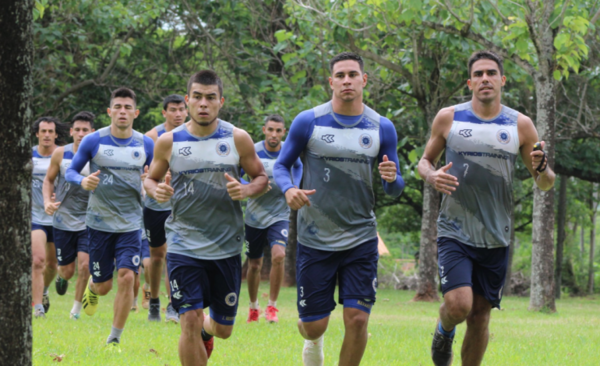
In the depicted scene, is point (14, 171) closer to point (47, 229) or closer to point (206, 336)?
point (206, 336)

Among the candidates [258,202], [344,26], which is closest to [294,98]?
[344,26]

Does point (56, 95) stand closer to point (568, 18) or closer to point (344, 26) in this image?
point (344, 26)

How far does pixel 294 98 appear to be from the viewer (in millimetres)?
19234

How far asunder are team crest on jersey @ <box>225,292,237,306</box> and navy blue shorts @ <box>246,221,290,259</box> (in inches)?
180

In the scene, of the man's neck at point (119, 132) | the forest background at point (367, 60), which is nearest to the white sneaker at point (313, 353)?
the man's neck at point (119, 132)

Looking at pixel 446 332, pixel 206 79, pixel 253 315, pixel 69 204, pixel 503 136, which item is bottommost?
Result: pixel 253 315

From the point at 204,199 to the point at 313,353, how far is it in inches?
67.7

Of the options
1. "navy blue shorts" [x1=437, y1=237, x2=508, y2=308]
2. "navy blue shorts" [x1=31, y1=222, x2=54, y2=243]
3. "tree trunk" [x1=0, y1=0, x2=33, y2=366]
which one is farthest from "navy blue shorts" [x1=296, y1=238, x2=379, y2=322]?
"navy blue shorts" [x1=31, y1=222, x2=54, y2=243]

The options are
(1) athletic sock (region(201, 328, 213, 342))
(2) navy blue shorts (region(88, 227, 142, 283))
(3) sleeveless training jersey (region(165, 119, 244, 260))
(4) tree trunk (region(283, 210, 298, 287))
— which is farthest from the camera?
(4) tree trunk (region(283, 210, 298, 287))

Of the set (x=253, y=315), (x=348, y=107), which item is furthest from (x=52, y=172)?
(x=348, y=107)

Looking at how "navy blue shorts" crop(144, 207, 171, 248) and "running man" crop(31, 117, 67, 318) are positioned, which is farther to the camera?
"running man" crop(31, 117, 67, 318)

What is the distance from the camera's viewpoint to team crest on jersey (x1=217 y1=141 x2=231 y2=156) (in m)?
6.58

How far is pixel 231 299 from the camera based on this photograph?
6738 mm

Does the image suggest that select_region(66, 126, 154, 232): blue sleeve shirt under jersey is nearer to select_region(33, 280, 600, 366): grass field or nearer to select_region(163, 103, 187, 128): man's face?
select_region(33, 280, 600, 366): grass field
